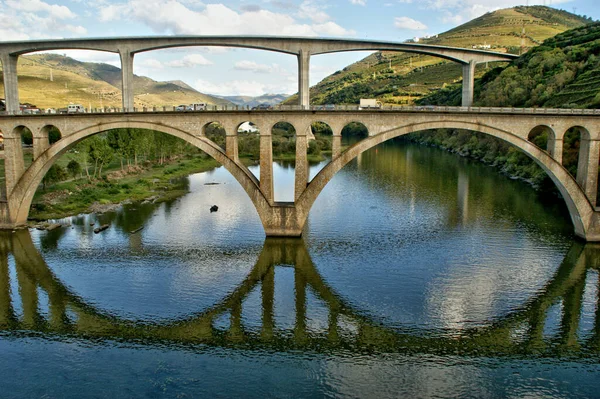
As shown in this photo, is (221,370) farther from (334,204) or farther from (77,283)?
(334,204)

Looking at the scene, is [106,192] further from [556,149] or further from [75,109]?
→ [556,149]

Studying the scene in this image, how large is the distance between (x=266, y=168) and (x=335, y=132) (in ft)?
19.9

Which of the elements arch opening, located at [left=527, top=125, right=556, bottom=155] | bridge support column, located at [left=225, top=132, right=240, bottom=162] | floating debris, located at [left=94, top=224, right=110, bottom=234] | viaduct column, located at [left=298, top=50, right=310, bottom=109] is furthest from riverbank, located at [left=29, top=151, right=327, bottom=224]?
arch opening, located at [left=527, top=125, right=556, bottom=155]

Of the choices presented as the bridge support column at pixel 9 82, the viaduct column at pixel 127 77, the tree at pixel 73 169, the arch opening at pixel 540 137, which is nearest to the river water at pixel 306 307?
the viaduct column at pixel 127 77

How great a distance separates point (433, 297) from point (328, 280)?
271 inches

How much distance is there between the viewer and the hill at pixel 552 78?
67.1 m

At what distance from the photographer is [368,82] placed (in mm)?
176375

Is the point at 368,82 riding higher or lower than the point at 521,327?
higher

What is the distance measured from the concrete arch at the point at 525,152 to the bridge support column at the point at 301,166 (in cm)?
52

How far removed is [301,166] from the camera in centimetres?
3975

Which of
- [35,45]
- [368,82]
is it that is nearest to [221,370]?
[35,45]

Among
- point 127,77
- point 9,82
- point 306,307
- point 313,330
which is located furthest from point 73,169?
point 313,330

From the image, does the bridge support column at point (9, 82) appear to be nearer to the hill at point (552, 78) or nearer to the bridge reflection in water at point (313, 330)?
the bridge reflection in water at point (313, 330)

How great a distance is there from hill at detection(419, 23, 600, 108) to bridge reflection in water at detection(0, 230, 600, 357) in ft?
124
